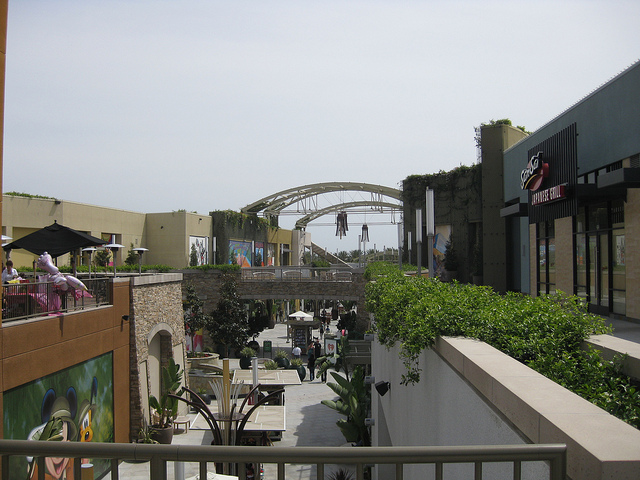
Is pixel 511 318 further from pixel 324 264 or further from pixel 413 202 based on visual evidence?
pixel 324 264

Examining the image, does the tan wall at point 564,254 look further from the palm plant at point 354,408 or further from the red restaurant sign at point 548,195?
the palm plant at point 354,408

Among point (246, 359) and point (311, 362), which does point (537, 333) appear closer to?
point (311, 362)

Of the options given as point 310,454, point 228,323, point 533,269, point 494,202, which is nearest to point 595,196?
point 533,269

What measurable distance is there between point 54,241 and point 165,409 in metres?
8.19

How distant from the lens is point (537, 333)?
531 centimetres

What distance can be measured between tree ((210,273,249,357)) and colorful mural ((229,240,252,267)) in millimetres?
9102

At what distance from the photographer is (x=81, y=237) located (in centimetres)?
1483

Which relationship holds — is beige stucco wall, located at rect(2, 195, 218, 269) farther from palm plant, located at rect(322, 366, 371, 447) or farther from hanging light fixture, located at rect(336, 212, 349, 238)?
palm plant, located at rect(322, 366, 371, 447)

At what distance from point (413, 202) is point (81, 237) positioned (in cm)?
2422

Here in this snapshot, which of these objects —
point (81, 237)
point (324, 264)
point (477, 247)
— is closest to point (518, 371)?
point (81, 237)

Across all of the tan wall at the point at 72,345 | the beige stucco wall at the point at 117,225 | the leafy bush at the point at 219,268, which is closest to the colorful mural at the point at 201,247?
the beige stucco wall at the point at 117,225

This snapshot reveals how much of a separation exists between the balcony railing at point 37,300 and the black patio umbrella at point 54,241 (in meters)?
1.18

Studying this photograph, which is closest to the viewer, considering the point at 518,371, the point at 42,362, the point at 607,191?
the point at 518,371

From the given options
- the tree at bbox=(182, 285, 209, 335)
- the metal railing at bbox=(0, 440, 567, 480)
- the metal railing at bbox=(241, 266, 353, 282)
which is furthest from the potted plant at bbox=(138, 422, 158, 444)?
the metal railing at bbox=(241, 266, 353, 282)
